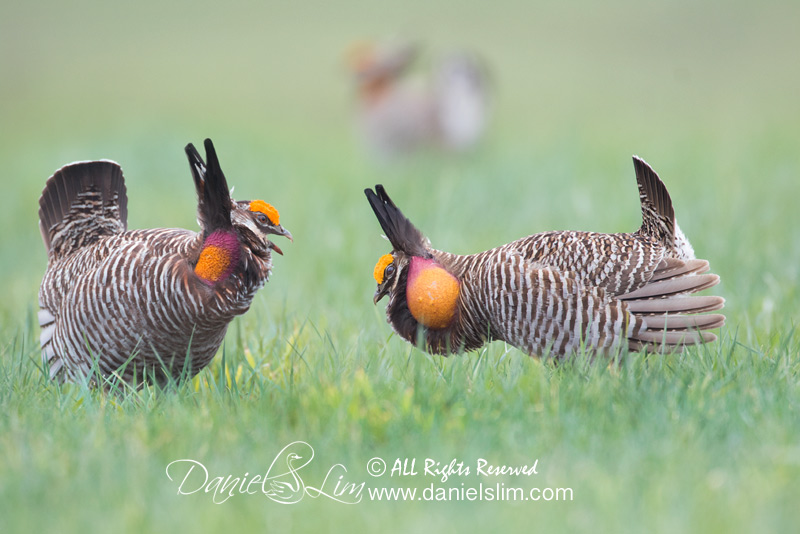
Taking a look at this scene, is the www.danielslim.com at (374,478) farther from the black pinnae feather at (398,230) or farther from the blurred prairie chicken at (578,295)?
the black pinnae feather at (398,230)

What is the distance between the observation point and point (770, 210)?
6.72 metres

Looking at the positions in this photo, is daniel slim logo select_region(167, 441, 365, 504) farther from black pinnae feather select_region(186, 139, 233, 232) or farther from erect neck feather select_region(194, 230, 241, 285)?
black pinnae feather select_region(186, 139, 233, 232)

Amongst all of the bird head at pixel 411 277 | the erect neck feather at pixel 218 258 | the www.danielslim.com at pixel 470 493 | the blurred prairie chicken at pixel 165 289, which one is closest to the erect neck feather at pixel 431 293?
the bird head at pixel 411 277

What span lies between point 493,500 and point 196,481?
0.93 metres

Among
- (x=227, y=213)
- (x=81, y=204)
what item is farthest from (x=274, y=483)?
(x=81, y=204)

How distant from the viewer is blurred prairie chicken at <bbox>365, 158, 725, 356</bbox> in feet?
11.4

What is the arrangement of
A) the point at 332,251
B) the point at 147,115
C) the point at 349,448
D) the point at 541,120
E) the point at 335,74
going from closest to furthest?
the point at 349,448, the point at 332,251, the point at 541,120, the point at 147,115, the point at 335,74

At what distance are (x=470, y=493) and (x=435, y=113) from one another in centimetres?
929

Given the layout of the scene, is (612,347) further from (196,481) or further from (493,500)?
(196,481)

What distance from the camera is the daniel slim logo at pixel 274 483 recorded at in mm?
2600

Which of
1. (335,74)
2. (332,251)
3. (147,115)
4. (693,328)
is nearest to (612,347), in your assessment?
(693,328)

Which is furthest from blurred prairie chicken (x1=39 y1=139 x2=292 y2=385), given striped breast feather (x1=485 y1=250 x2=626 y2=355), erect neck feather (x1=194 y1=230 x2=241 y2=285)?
striped breast feather (x1=485 y1=250 x2=626 y2=355)

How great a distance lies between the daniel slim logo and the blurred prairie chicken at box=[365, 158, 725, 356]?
3.29ft

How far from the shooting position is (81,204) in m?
4.02
